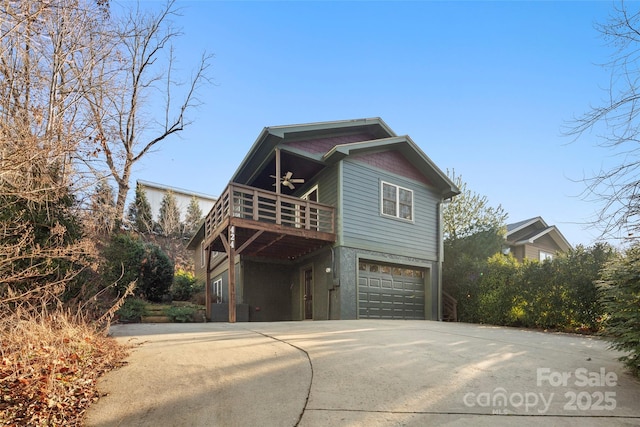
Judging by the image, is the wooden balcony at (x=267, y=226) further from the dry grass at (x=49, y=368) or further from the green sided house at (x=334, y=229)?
the dry grass at (x=49, y=368)

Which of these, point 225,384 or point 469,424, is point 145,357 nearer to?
point 225,384

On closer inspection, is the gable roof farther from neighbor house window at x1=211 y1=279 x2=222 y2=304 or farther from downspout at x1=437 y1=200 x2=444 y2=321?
neighbor house window at x1=211 y1=279 x2=222 y2=304

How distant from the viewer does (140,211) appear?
27.8m

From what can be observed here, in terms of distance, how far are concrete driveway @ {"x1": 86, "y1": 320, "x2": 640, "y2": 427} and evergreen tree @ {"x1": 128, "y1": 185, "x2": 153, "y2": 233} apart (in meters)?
24.3

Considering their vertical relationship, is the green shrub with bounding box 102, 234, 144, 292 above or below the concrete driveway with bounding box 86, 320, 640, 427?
above

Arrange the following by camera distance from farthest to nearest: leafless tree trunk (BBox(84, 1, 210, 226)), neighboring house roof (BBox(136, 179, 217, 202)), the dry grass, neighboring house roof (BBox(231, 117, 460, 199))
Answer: neighboring house roof (BBox(136, 179, 217, 202)), leafless tree trunk (BBox(84, 1, 210, 226)), neighboring house roof (BBox(231, 117, 460, 199)), the dry grass

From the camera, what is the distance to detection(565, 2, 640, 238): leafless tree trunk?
4.68 m

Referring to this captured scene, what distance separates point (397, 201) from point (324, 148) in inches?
135

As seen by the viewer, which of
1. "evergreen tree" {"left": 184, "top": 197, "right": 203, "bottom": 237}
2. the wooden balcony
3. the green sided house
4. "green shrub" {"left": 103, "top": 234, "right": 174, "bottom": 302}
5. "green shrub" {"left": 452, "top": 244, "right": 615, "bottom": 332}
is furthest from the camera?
"evergreen tree" {"left": 184, "top": 197, "right": 203, "bottom": 237}

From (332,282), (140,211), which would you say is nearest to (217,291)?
(332,282)

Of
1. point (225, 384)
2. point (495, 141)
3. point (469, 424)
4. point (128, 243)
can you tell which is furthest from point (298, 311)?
point (469, 424)

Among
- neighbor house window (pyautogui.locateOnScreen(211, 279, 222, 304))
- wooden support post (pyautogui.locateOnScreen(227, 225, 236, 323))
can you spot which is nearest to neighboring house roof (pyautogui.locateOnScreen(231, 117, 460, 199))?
wooden support post (pyautogui.locateOnScreen(227, 225, 236, 323))

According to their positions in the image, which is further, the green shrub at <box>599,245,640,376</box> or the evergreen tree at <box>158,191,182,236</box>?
the evergreen tree at <box>158,191,182,236</box>

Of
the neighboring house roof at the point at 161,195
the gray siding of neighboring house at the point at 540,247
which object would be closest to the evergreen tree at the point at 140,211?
the neighboring house roof at the point at 161,195
